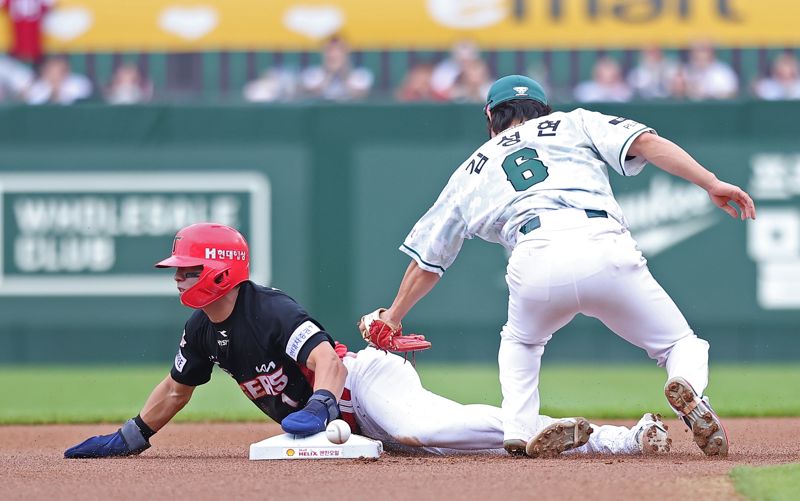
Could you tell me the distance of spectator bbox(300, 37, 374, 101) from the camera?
11.7 metres

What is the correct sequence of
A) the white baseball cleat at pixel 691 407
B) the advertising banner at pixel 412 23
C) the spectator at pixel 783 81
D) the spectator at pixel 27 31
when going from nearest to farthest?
the white baseball cleat at pixel 691 407 < the spectator at pixel 783 81 < the spectator at pixel 27 31 < the advertising banner at pixel 412 23

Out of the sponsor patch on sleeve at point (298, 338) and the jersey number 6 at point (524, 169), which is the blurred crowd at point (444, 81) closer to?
the jersey number 6 at point (524, 169)

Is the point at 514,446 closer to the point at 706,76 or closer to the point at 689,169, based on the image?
the point at 689,169

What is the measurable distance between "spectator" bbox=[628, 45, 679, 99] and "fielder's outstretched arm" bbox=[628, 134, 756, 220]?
723 cm

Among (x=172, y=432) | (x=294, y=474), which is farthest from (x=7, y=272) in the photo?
(x=294, y=474)

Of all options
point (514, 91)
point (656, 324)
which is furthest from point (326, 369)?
point (514, 91)

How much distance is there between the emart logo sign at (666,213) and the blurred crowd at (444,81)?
1.36m

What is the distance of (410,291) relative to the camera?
209 inches

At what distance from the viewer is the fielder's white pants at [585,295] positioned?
15.6 feet

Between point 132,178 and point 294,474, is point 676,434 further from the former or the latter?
point 132,178

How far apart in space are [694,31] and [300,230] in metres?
5.13

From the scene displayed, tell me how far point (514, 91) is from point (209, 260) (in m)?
1.44

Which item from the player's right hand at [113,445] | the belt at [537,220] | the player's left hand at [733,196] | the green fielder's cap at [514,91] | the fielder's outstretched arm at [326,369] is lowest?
the player's right hand at [113,445]

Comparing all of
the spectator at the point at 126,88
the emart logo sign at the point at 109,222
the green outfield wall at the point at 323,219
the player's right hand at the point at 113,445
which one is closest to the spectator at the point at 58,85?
the spectator at the point at 126,88
